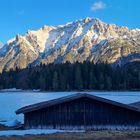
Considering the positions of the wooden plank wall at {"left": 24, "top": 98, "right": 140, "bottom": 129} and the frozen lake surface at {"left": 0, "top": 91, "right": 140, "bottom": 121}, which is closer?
the wooden plank wall at {"left": 24, "top": 98, "right": 140, "bottom": 129}

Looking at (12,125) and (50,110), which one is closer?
(50,110)

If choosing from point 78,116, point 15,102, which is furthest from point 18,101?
point 78,116

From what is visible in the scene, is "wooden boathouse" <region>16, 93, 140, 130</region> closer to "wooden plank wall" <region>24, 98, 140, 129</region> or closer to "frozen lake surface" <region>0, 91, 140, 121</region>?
"wooden plank wall" <region>24, 98, 140, 129</region>

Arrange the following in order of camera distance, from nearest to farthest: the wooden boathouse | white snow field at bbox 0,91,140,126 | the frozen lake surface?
the wooden boathouse < white snow field at bbox 0,91,140,126 < the frozen lake surface

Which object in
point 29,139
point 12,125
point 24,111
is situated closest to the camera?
point 29,139

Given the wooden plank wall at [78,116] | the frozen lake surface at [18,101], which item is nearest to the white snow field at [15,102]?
the frozen lake surface at [18,101]

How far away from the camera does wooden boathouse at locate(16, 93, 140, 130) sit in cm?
3484

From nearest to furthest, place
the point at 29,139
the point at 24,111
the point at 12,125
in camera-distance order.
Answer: the point at 29,139
the point at 24,111
the point at 12,125

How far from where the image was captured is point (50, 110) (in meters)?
35.0

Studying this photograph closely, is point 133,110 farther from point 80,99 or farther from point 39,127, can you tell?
point 39,127

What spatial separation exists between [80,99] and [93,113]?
5.85 feet

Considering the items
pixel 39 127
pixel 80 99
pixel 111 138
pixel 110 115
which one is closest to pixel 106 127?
pixel 110 115

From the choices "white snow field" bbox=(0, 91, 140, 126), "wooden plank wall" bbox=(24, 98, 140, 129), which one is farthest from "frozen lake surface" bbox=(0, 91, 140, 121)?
"wooden plank wall" bbox=(24, 98, 140, 129)

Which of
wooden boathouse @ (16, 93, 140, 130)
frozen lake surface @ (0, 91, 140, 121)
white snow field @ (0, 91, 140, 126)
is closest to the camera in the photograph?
wooden boathouse @ (16, 93, 140, 130)
